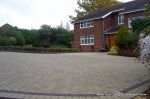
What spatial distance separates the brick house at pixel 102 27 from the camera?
39375 mm

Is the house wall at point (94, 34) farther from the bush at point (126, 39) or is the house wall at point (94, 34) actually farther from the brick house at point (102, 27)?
the bush at point (126, 39)

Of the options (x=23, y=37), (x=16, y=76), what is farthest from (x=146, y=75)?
(x=23, y=37)

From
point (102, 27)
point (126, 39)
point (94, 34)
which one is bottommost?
point (126, 39)

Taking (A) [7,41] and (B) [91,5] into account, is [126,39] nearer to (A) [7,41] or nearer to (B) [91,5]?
(A) [7,41]

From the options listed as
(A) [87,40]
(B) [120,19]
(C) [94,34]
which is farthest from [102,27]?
(A) [87,40]

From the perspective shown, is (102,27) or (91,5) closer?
(102,27)

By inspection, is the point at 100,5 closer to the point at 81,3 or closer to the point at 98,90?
the point at 81,3

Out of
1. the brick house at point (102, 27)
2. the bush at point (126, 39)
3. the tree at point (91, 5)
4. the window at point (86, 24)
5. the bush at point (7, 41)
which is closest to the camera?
the bush at point (126, 39)

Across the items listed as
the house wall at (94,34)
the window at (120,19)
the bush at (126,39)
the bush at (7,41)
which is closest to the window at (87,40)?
the house wall at (94,34)

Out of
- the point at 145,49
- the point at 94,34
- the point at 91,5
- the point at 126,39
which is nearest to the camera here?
the point at 145,49

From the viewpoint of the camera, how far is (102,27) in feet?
137

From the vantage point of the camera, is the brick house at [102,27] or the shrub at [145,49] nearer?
the shrub at [145,49]

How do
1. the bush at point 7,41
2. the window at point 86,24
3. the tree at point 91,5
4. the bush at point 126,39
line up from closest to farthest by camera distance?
the bush at point 126,39, the bush at point 7,41, the window at point 86,24, the tree at point 91,5

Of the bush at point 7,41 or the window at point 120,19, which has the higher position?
the window at point 120,19
